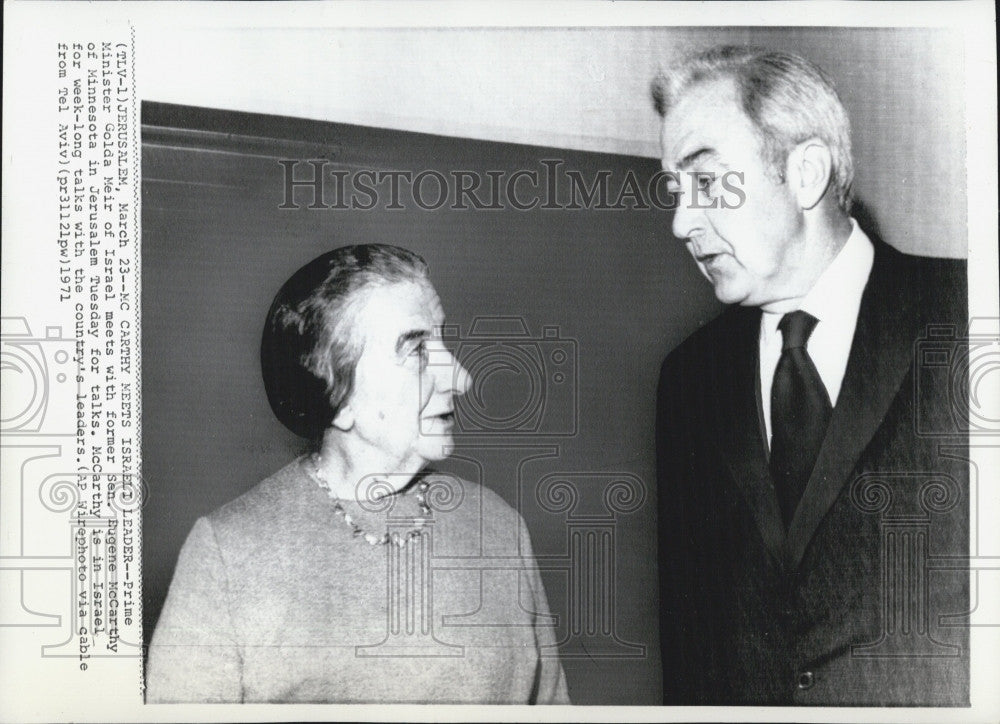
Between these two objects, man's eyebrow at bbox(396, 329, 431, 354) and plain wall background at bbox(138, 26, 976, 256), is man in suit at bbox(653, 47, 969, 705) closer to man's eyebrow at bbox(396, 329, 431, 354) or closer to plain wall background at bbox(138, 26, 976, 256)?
plain wall background at bbox(138, 26, 976, 256)

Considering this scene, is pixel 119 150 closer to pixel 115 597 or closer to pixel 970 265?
pixel 115 597

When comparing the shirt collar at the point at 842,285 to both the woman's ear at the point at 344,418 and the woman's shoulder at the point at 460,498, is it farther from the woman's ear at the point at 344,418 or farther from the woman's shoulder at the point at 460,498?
the woman's ear at the point at 344,418

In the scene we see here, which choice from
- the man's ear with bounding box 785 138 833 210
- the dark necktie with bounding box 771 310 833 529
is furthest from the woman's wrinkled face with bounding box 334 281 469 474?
the man's ear with bounding box 785 138 833 210

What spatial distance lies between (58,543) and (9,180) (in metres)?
0.74

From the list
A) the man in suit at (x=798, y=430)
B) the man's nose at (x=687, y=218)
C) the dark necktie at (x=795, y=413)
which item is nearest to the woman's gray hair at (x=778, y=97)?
the man in suit at (x=798, y=430)

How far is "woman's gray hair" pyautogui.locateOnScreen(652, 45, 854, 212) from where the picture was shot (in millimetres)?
1759

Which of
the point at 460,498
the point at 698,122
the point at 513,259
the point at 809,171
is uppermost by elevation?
the point at 698,122

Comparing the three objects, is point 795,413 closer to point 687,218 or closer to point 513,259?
point 687,218

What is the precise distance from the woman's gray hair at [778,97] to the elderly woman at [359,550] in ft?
2.15

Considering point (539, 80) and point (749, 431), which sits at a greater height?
point (539, 80)

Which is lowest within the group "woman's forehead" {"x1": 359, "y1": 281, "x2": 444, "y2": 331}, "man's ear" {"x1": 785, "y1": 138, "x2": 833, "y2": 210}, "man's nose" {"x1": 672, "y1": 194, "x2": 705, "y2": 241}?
"woman's forehead" {"x1": 359, "y1": 281, "x2": 444, "y2": 331}

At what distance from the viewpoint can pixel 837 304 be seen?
1.77m

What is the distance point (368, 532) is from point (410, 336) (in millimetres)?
402

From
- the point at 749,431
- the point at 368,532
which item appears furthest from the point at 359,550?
the point at 749,431
